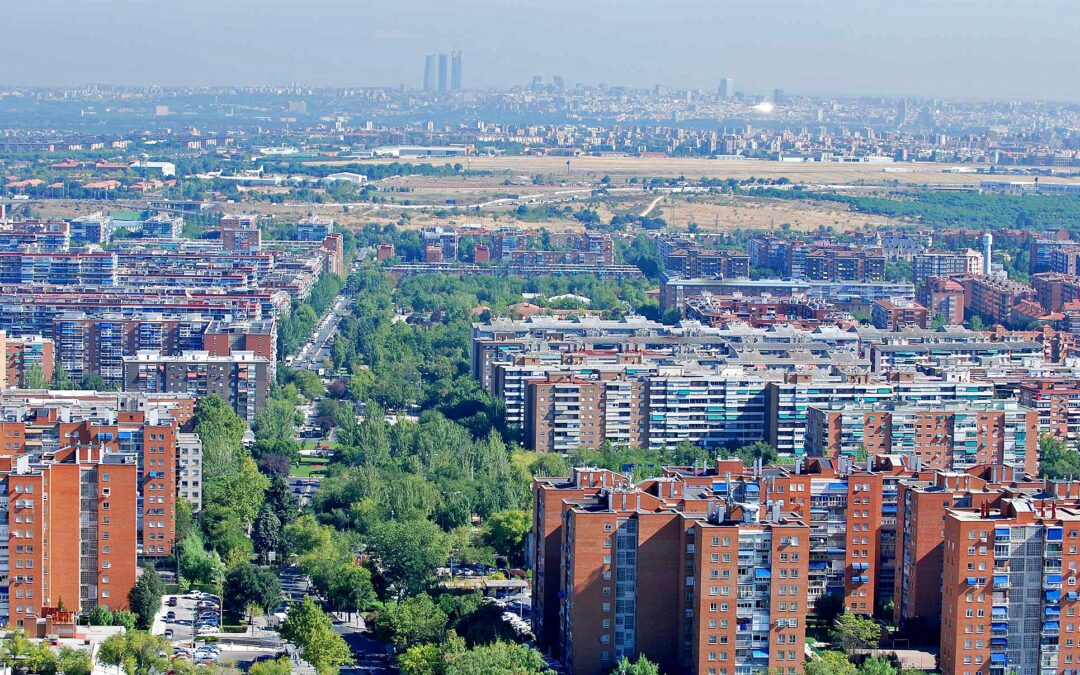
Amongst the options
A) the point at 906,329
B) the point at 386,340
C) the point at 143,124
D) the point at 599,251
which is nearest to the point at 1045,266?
the point at 599,251

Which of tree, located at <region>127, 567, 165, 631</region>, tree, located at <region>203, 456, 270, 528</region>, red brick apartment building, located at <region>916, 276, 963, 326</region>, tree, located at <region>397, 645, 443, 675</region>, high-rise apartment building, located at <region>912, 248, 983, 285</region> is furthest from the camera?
high-rise apartment building, located at <region>912, 248, 983, 285</region>

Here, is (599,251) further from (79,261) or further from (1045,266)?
(79,261)

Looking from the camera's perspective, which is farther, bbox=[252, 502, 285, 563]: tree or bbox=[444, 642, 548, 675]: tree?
bbox=[252, 502, 285, 563]: tree

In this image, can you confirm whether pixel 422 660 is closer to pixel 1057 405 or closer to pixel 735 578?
pixel 735 578

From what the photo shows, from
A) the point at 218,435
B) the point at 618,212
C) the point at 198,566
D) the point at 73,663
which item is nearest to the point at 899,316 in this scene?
the point at 218,435

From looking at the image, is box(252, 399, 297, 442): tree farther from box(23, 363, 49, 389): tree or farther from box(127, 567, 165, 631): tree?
box(127, 567, 165, 631): tree

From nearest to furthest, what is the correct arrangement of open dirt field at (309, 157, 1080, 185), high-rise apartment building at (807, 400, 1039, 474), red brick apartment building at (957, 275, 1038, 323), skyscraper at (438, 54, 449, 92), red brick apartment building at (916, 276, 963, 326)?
1. high-rise apartment building at (807, 400, 1039, 474)
2. red brick apartment building at (957, 275, 1038, 323)
3. red brick apartment building at (916, 276, 963, 326)
4. open dirt field at (309, 157, 1080, 185)
5. skyscraper at (438, 54, 449, 92)

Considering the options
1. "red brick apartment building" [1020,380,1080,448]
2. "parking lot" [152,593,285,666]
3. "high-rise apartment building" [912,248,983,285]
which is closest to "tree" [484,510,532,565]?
"parking lot" [152,593,285,666]
